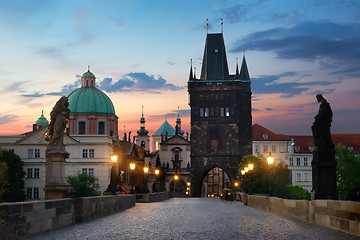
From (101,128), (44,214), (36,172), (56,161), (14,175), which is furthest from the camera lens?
(101,128)

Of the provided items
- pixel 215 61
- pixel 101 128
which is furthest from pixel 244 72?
pixel 101 128

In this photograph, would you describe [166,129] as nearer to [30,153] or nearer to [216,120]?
[216,120]

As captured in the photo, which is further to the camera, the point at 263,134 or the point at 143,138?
the point at 143,138

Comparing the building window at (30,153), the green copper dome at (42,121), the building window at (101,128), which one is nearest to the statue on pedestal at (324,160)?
the building window at (30,153)

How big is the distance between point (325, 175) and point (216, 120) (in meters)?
81.9

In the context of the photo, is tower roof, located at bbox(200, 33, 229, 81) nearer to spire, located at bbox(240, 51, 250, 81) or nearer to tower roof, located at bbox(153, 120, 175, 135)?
spire, located at bbox(240, 51, 250, 81)

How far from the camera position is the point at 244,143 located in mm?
102500

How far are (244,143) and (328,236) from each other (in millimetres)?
89527

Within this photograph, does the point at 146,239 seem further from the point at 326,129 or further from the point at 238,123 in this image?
the point at 238,123

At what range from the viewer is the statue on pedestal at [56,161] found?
773 inches

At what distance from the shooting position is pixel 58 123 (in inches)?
805

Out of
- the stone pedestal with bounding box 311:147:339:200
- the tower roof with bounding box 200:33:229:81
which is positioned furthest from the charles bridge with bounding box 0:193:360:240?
the tower roof with bounding box 200:33:229:81

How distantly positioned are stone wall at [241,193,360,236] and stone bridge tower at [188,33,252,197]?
249 feet

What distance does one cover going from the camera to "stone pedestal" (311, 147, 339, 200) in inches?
752
